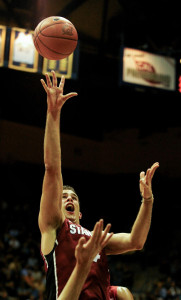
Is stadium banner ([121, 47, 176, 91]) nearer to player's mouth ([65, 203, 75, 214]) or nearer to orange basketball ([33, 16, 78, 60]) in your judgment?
orange basketball ([33, 16, 78, 60])

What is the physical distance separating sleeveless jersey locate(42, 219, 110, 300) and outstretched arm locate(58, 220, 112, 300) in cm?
55

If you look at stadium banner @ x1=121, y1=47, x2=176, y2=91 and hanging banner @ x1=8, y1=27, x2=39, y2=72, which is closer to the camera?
hanging banner @ x1=8, y1=27, x2=39, y2=72

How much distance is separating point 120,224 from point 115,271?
83.3 inches

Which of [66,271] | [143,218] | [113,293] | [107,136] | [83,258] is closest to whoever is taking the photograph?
[83,258]

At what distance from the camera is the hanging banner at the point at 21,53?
9039mm

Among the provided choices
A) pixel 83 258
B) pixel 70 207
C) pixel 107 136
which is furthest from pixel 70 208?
pixel 107 136

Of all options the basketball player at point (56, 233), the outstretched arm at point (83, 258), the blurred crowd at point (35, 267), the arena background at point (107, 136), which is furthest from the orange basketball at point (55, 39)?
the blurred crowd at point (35, 267)

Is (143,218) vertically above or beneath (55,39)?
beneath

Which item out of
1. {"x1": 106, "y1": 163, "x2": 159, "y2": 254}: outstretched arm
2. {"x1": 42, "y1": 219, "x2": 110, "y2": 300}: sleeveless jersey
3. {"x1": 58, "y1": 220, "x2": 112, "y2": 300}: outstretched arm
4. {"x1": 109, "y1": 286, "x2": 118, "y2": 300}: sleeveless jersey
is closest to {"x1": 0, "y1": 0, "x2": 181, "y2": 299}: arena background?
{"x1": 109, "y1": 286, "x2": 118, "y2": 300}: sleeveless jersey

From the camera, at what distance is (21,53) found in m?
9.09

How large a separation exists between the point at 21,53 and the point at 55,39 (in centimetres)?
549

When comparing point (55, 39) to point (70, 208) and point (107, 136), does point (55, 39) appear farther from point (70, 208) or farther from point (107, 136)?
point (107, 136)

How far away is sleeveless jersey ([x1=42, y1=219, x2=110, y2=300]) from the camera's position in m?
2.75

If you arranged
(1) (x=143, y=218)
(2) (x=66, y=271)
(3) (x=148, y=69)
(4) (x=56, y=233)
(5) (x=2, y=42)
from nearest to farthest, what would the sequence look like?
(2) (x=66, y=271)
(4) (x=56, y=233)
(1) (x=143, y=218)
(5) (x=2, y=42)
(3) (x=148, y=69)
